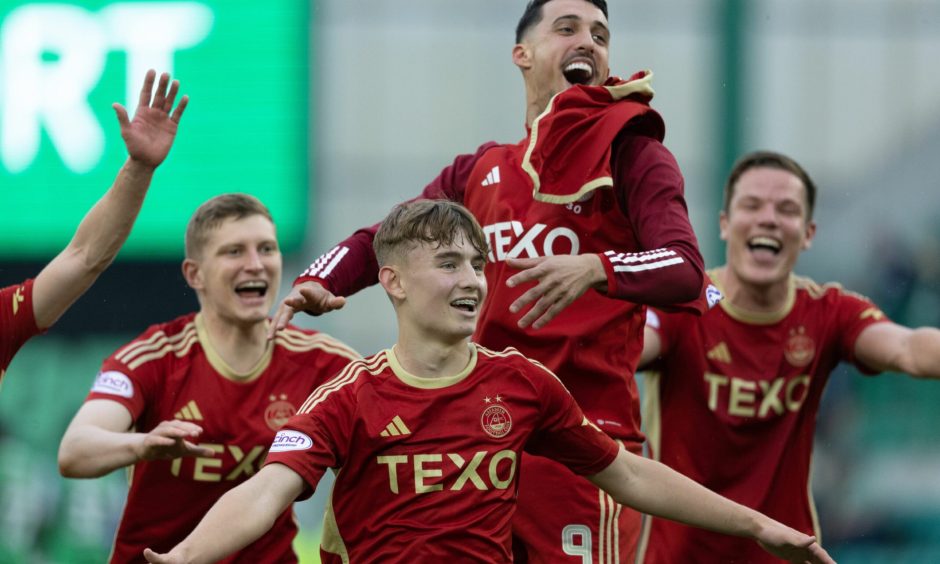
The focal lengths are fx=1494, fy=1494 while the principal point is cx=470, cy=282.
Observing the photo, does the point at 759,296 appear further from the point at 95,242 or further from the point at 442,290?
the point at 95,242

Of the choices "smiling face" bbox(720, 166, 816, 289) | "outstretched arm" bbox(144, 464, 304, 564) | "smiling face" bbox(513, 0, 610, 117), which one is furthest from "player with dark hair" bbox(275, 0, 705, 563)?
"smiling face" bbox(720, 166, 816, 289)

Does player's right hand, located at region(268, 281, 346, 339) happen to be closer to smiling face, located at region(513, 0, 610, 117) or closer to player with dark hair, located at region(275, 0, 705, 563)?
player with dark hair, located at region(275, 0, 705, 563)

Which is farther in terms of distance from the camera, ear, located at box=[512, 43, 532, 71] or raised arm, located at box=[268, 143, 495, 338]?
ear, located at box=[512, 43, 532, 71]

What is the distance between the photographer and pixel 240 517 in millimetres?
3877

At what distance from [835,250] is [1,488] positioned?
6.83 m

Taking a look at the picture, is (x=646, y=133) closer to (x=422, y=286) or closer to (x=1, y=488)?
(x=422, y=286)

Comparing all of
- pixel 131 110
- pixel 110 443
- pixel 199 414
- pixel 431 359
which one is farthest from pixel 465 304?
pixel 131 110

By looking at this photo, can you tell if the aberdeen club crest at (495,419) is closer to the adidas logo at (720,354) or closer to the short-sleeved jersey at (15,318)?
the short-sleeved jersey at (15,318)

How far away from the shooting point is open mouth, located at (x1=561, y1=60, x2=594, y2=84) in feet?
16.6

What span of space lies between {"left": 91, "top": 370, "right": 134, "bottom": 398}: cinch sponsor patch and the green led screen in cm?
509

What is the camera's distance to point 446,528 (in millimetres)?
4195

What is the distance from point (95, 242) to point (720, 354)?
99.8 inches

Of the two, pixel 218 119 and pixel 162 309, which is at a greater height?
pixel 218 119

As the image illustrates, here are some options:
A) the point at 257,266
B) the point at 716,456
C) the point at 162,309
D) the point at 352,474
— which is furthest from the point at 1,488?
the point at 352,474
